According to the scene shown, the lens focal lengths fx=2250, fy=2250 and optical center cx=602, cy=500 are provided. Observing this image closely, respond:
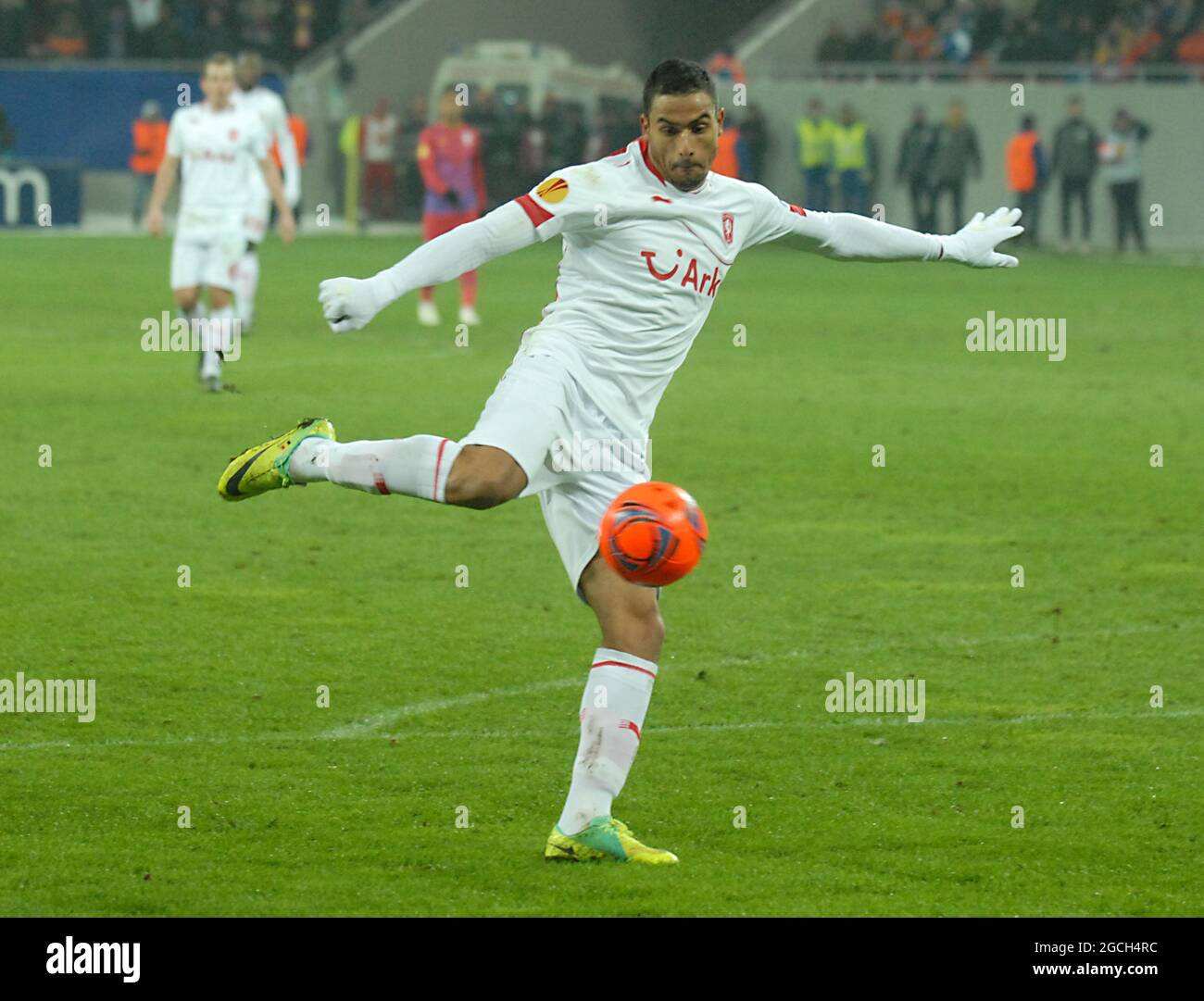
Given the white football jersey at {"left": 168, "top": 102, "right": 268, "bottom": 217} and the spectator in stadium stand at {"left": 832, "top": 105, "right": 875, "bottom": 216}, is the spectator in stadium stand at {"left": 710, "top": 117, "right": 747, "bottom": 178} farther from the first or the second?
the white football jersey at {"left": 168, "top": 102, "right": 268, "bottom": 217}

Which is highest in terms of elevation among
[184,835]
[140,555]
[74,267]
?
[74,267]

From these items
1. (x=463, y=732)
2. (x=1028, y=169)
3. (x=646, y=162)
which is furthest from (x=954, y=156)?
(x=646, y=162)

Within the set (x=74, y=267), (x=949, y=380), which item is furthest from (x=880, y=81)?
(x=949, y=380)

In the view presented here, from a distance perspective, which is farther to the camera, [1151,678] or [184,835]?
[1151,678]

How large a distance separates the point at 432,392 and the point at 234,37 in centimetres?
2707

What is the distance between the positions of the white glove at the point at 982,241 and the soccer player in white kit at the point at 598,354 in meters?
0.76

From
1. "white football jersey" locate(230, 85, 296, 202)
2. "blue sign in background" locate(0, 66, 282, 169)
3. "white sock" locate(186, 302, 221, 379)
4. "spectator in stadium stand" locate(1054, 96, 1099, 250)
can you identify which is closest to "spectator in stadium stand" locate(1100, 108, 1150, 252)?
"spectator in stadium stand" locate(1054, 96, 1099, 250)

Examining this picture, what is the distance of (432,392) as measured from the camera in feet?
51.6

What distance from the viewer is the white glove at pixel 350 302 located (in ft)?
18.4

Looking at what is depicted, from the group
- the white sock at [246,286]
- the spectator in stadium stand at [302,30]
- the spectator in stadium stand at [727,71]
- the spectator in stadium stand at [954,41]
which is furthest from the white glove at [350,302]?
the spectator in stadium stand at [302,30]

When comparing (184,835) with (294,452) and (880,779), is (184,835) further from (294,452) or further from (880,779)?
(880,779)

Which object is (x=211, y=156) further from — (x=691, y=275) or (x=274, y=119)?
(x=691, y=275)

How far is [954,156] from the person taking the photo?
33.6 meters

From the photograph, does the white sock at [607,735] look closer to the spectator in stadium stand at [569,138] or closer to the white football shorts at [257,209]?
the white football shorts at [257,209]
